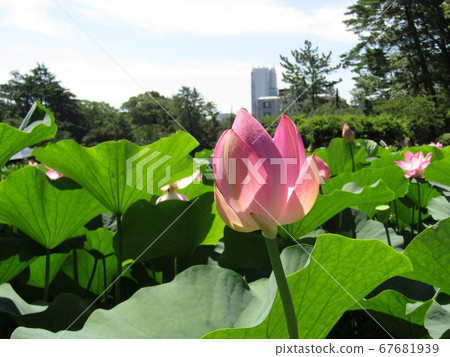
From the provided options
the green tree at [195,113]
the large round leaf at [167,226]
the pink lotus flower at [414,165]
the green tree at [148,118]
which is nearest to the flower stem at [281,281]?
the large round leaf at [167,226]

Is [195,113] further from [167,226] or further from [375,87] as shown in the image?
[167,226]

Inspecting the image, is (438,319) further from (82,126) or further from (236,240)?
(82,126)

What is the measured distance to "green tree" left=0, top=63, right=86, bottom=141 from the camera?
22.8 meters

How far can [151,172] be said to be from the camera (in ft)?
2.66

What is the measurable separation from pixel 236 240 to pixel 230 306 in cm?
25

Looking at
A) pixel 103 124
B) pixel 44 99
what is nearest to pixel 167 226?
pixel 44 99

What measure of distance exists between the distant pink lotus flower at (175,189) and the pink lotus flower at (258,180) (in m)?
0.48

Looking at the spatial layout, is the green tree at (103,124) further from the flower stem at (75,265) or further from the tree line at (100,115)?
the flower stem at (75,265)

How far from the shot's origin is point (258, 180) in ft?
1.02

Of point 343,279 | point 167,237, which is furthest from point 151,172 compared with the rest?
point 343,279

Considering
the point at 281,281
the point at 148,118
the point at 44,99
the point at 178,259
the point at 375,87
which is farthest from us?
the point at 148,118

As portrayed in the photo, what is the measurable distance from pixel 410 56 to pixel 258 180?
54.4 ft

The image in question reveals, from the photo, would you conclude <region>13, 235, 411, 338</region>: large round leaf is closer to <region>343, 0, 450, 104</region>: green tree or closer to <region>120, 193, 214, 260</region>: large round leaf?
<region>120, 193, 214, 260</region>: large round leaf

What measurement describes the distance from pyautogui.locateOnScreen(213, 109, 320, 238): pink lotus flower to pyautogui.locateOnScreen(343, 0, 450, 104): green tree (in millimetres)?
12527
